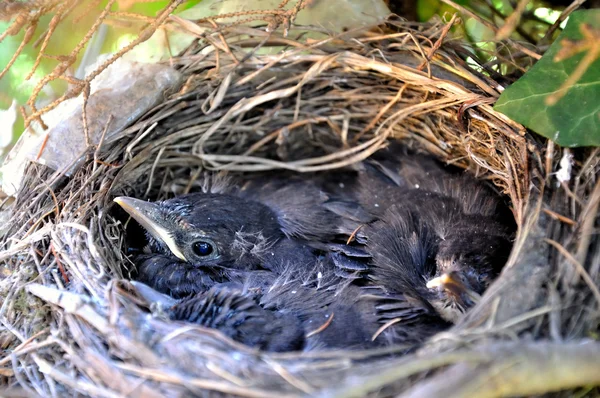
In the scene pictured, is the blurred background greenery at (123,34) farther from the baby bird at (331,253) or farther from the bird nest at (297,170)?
the baby bird at (331,253)

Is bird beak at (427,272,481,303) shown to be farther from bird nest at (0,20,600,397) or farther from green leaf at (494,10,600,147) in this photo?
green leaf at (494,10,600,147)

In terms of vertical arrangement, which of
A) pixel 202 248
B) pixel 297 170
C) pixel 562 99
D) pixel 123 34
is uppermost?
pixel 562 99

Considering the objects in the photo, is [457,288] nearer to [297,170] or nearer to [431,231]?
[431,231]

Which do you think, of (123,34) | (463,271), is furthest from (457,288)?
(123,34)

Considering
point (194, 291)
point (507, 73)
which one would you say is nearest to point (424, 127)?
point (507, 73)

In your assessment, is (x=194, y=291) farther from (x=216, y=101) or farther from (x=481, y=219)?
(x=481, y=219)

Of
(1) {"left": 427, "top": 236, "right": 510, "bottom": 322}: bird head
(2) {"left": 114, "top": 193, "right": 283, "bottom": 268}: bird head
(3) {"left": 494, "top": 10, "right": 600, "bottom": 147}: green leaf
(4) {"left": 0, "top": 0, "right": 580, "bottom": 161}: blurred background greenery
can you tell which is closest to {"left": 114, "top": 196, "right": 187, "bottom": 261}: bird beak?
(2) {"left": 114, "top": 193, "right": 283, "bottom": 268}: bird head
